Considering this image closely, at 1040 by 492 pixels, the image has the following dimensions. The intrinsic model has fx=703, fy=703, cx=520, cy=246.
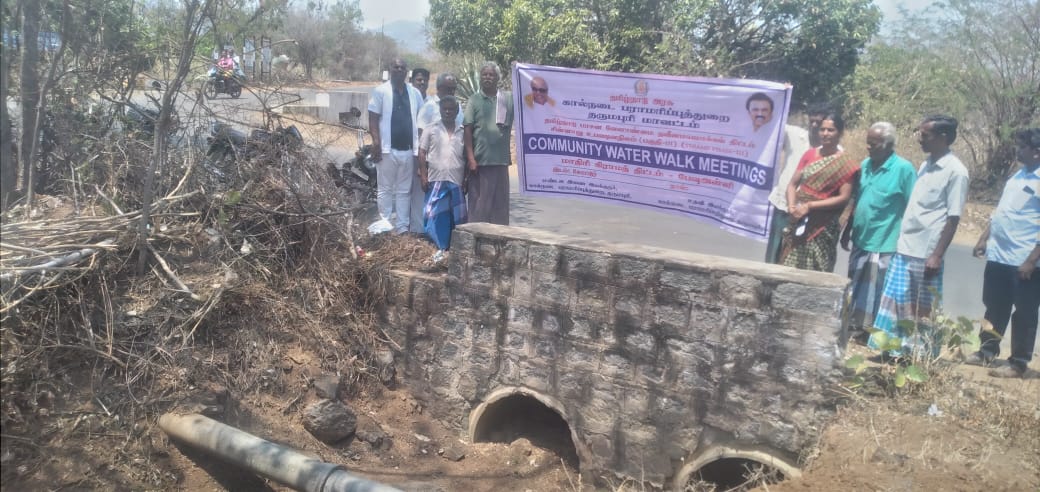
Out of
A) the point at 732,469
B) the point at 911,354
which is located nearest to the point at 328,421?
the point at 732,469

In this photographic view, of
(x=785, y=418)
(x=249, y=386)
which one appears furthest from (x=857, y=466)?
(x=249, y=386)

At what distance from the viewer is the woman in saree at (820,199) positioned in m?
4.62

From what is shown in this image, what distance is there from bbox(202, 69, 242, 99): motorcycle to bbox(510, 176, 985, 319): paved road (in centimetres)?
403

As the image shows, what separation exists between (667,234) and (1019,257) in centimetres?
490

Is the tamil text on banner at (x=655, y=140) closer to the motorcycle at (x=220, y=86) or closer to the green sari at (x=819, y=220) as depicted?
the green sari at (x=819, y=220)

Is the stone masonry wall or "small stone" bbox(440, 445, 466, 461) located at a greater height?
the stone masonry wall

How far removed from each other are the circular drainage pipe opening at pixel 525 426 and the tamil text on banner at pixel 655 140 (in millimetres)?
1612

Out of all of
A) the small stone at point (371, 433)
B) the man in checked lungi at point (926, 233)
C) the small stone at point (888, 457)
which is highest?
the man in checked lungi at point (926, 233)

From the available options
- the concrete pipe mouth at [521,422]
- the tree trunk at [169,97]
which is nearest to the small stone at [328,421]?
the concrete pipe mouth at [521,422]

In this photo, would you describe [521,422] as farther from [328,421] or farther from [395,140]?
[395,140]

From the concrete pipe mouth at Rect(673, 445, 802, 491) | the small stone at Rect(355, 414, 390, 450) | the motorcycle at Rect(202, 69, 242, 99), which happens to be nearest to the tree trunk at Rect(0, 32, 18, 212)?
the motorcycle at Rect(202, 69, 242, 99)

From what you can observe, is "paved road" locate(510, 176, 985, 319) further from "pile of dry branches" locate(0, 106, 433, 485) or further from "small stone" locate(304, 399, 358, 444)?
"small stone" locate(304, 399, 358, 444)

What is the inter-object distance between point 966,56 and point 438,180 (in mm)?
12119

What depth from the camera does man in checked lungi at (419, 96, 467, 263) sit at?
554cm
